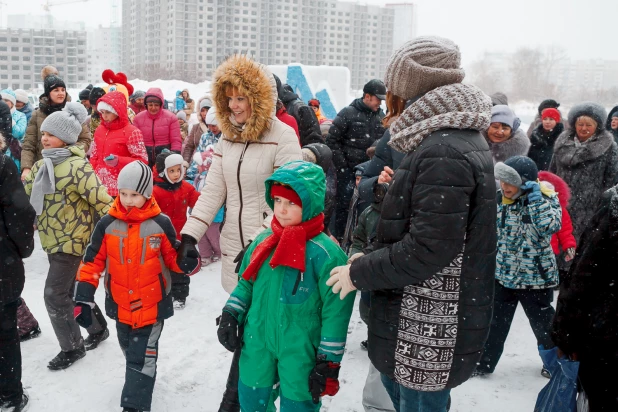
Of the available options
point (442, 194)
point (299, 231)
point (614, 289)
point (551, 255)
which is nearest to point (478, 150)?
point (442, 194)

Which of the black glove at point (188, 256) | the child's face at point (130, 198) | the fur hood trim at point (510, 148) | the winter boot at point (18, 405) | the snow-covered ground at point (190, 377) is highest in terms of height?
the fur hood trim at point (510, 148)

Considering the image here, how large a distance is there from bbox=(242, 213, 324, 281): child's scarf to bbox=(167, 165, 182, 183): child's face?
2.98m

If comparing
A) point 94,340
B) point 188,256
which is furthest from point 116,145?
point 188,256

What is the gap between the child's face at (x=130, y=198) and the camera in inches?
137

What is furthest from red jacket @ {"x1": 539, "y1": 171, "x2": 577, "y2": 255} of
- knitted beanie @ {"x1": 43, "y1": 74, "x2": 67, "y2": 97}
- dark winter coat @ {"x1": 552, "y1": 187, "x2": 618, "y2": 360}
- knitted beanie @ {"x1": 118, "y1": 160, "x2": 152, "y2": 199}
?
knitted beanie @ {"x1": 43, "y1": 74, "x2": 67, "y2": 97}

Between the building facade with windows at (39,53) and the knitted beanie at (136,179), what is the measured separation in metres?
80.3

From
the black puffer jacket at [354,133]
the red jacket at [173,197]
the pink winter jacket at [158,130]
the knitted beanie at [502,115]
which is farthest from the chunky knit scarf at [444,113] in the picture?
the pink winter jacket at [158,130]

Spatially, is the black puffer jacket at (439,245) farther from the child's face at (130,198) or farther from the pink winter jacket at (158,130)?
the pink winter jacket at (158,130)

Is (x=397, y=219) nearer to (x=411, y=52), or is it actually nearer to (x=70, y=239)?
(x=411, y=52)

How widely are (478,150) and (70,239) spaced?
10.5ft

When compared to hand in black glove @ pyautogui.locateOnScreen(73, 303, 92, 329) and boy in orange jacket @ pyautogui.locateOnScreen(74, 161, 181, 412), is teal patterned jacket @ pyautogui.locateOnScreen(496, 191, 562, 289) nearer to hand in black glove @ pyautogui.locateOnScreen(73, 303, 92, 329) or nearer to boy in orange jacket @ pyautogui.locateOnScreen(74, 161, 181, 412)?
boy in orange jacket @ pyautogui.locateOnScreen(74, 161, 181, 412)

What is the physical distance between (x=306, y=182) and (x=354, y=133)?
13.8 ft

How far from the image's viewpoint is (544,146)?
7828mm

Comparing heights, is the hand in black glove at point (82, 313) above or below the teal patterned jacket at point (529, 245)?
below
